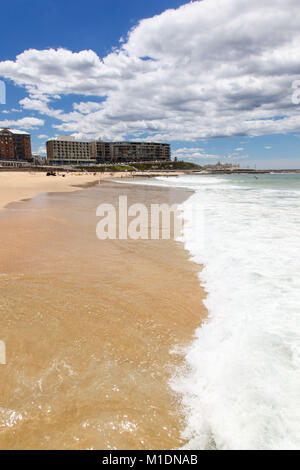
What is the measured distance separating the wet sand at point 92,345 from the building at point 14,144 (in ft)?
457

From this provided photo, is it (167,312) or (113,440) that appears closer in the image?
(113,440)

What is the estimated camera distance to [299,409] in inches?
102

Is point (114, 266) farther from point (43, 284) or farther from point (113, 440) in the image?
point (113, 440)

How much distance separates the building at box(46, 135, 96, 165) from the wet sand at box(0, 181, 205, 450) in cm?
16159

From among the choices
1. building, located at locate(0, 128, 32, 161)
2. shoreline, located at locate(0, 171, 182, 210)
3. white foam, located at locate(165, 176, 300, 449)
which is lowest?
white foam, located at locate(165, 176, 300, 449)

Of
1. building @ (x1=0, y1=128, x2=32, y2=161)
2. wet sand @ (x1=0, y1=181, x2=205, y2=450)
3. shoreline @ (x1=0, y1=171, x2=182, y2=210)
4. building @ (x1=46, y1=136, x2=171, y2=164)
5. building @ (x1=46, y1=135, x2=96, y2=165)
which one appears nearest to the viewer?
wet sand @ (x1=0, y1=181, x2=205, y2=450)

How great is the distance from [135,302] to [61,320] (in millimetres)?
1249

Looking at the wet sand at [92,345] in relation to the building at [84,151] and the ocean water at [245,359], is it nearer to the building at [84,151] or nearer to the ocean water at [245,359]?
the ocean water at [245,359]

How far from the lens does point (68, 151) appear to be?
6550 inches

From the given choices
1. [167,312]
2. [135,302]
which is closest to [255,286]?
[167,312]

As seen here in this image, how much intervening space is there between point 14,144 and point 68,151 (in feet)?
123

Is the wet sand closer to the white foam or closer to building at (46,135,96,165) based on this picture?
the white foam

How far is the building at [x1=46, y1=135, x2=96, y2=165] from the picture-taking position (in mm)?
160000

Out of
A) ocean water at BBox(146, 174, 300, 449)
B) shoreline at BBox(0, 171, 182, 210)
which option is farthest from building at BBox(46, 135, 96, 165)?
ocean water at BBox(146, 174, 300, 449)
